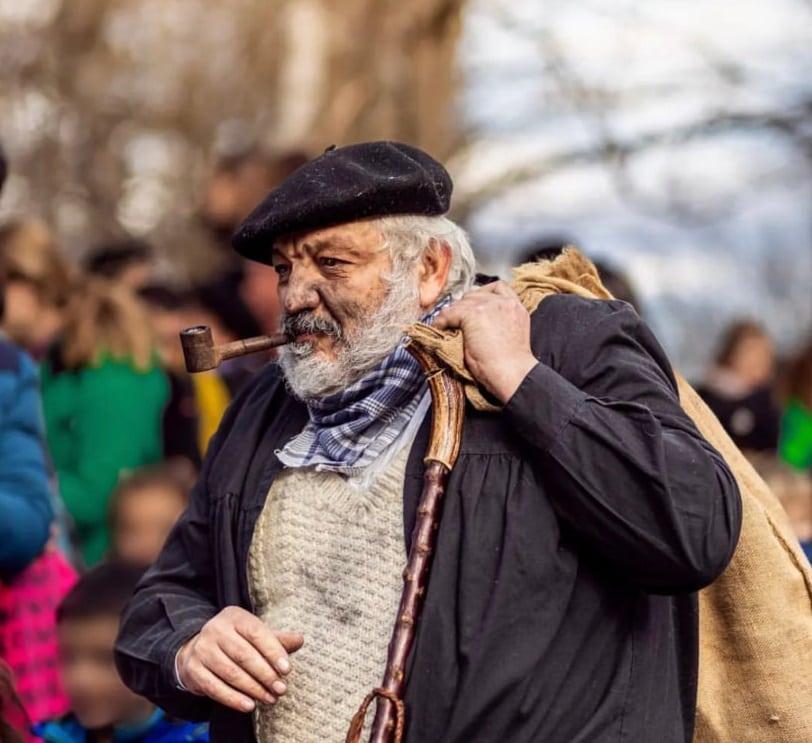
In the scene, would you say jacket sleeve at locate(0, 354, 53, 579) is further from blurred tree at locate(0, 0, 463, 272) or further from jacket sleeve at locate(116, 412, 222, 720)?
blurred tree at locate(0, 0, 463, 272)

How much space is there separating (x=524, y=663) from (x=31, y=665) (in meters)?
2.15

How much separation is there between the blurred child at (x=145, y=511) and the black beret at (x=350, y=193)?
2.20m

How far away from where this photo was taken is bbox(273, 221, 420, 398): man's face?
3135 mm

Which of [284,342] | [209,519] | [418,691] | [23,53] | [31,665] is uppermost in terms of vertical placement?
[23,53]

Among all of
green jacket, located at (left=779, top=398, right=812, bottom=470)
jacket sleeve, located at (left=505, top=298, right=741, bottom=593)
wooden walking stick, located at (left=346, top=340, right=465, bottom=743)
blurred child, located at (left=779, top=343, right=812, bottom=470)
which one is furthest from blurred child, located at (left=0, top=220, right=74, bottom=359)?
green jacket, located at (left=779, top=398, right=812, bottom=470)

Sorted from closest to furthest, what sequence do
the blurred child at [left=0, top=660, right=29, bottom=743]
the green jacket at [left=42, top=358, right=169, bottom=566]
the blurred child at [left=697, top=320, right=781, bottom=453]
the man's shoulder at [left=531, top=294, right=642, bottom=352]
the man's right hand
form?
1. the man's right hand
2. the man's shoulder at [left=531, top=294, right=642, bottom=352]
3. the blurred child at [left=0, top=660, right=29, bottom=743]
4. the green jacket at [left=42, top=358, right=169, bottom=566]
5. the blurred child at [left=697, top=320, right=781, bottom=453]

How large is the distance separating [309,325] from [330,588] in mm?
496

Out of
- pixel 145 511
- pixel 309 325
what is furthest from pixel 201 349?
pixel 145 511

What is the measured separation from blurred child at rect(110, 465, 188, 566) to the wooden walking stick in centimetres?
239

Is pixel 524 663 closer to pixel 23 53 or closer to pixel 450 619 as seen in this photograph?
pixel 450 619

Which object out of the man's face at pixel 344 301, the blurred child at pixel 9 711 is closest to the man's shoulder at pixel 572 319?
the man's face at pixel 344 301

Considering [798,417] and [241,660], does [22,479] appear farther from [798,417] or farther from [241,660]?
[798,417]

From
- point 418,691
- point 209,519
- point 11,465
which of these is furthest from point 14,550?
point 418,691

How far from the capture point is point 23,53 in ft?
60.8
